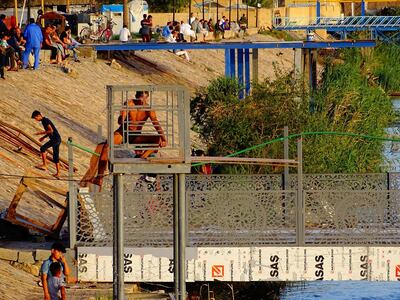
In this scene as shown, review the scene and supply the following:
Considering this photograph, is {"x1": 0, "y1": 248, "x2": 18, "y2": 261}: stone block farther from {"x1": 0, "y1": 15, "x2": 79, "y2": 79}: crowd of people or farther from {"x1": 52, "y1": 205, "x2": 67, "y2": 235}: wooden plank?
{"x1": 0, "y1": 15, "x2": 79, "y2": 79}: crowd of people

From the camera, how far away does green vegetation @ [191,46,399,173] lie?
24828mm

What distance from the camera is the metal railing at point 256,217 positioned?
1780 cm

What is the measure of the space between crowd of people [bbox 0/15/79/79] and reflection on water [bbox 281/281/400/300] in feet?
42.8

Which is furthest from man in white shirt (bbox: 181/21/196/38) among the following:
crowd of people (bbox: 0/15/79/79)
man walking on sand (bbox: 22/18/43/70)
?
man walking on sand (bbox: 22/18/43/70)

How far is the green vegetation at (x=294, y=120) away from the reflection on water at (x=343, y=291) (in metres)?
1.77

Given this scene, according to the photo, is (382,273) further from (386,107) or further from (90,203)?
(386,107)

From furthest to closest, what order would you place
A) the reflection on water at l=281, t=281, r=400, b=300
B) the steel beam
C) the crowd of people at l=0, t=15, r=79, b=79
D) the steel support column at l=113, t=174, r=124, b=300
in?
the steel beam, the crowd of people at l=0, t=15, r=79, b=79, the reflection on water at l=281, t=281, r=400, b=300, the steel support column at l=113, t=174, r=124, b=300

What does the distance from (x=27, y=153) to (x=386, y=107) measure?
10.9 meters

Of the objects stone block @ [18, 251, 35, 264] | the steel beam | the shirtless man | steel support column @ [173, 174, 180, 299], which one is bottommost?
stone block @ [18, 251, 35, 264]

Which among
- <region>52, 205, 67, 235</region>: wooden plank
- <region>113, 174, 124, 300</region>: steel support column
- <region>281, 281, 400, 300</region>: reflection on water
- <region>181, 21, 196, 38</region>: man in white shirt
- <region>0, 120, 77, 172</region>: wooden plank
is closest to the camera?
<region>113, 174, 124, 300</region>: steel support column

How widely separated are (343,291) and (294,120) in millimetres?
5153

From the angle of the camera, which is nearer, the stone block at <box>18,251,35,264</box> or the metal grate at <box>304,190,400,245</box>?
the metal grate at <box>304,190,400,245</box>

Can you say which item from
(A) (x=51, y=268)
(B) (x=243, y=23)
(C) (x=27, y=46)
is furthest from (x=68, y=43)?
(B) (x=243, y=23)

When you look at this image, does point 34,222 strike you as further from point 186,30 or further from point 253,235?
point 186,30
